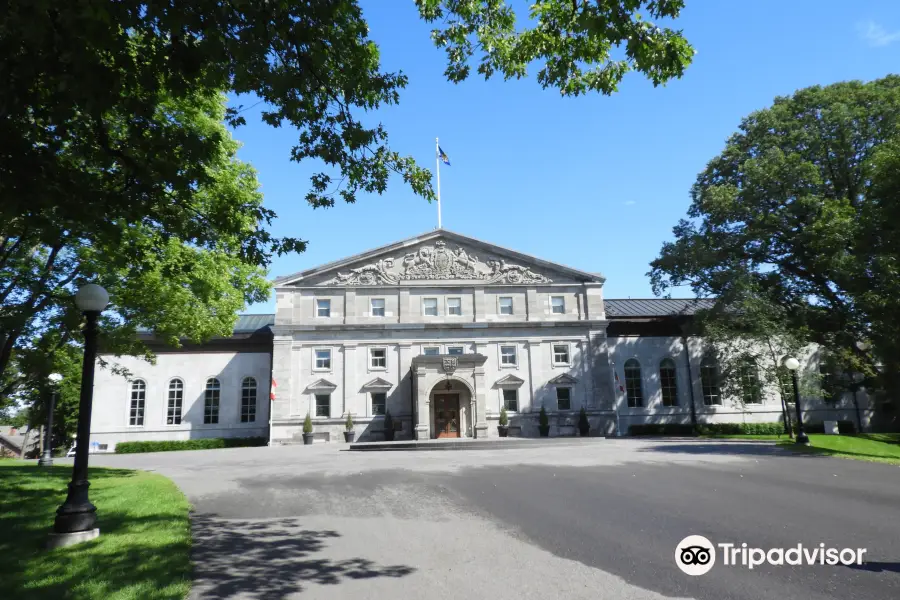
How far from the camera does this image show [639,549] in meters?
7.41

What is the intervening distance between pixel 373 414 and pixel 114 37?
3447cm

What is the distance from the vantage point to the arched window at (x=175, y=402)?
1531 inches

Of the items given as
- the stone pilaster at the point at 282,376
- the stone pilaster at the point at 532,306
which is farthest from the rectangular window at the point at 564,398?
the stone pilaster at the point at 282,376

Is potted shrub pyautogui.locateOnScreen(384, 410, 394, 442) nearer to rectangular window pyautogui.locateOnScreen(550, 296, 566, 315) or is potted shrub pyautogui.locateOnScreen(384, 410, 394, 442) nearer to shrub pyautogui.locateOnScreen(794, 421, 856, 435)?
rectangular window pyautogui.locateOnScreen(550, 296, 566, 315)

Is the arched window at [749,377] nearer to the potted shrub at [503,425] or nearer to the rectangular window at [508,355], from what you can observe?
the rectangular window at [508,355]

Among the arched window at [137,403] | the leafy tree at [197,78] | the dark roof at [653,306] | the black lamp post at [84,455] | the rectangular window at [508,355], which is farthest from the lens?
the dark roof at [653,306]

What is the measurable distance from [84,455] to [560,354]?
3512cm

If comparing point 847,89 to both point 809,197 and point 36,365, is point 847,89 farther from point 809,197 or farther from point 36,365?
point 36,365

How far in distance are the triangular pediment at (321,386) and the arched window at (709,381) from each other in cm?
2782

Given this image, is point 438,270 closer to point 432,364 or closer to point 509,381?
point 432,364

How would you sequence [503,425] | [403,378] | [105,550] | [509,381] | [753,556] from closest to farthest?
[753,556]
[105,550]
[503,425]
[403,378]
[509,381]

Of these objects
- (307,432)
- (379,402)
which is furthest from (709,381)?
(307,432)

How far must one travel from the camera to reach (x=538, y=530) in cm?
866

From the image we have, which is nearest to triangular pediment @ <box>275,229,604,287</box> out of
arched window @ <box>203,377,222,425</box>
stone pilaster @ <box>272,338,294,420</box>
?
stone pilaster @ <box>272,338,294,420</box>
